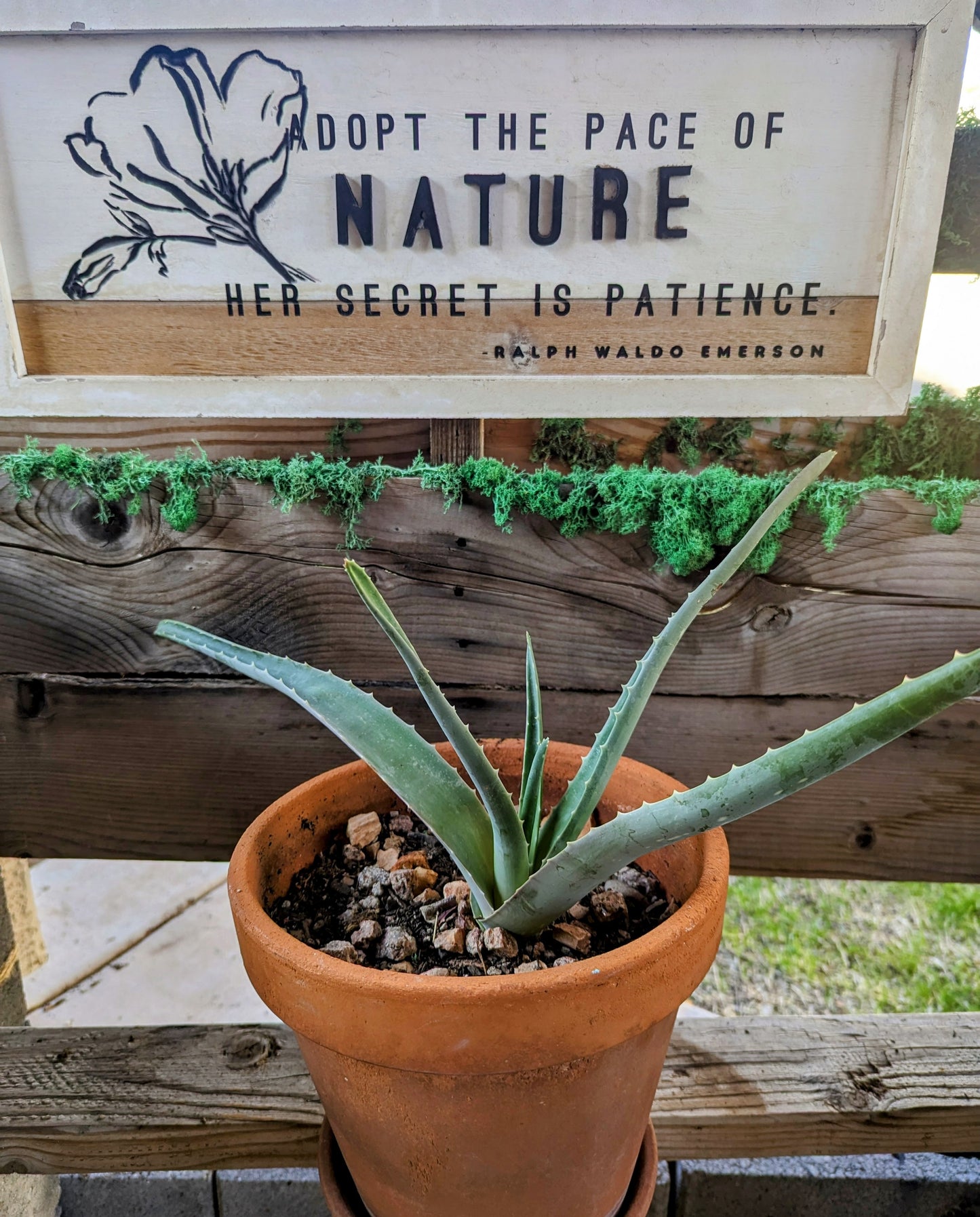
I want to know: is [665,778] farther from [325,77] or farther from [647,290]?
[325,77]

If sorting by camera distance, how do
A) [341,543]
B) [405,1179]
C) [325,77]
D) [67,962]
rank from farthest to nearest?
[67,962], [341,543], [325,77], [405,1179]

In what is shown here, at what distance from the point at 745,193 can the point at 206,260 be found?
43cm

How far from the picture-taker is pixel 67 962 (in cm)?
158

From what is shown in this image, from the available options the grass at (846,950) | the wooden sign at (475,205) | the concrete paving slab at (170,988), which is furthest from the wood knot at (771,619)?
the concrete paving slab at (170,988)

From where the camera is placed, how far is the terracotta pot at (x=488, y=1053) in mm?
458

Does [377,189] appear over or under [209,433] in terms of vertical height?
over

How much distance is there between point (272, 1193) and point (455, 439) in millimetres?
903

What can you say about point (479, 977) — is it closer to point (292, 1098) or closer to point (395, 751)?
point (395, 751)

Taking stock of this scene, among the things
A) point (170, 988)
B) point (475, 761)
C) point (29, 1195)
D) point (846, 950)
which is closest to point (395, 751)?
point (475, 761)

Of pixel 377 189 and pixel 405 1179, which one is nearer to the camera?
pixel 405 1179

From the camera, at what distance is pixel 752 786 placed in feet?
1.35

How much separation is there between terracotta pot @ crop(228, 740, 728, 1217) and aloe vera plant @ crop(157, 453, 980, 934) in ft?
0.20

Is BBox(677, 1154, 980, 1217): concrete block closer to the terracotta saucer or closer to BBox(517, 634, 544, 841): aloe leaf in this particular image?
the terracotta saucer

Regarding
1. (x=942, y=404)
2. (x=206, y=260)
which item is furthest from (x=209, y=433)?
(x=942, y=404)
